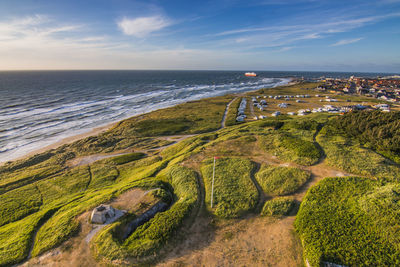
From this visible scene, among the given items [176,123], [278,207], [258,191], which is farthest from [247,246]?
[176,123]

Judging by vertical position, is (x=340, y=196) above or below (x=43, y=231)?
above

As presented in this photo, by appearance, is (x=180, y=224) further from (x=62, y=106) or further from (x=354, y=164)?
(x=62, y=106)

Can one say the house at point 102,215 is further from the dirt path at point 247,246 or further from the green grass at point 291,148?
the green grass at point 291,148

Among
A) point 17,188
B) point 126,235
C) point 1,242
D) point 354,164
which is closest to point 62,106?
point 17,188

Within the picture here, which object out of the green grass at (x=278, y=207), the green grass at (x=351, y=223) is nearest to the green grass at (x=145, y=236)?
the green grass at (x=278, y=207)

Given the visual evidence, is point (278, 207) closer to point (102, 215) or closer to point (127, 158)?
point (102, 215)

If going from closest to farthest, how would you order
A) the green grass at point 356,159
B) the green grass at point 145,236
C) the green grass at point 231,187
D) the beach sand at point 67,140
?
the green grass at point 145,236
the green grass at point 231,187
the green grass at point 356,159
the beach sand at point 67,140
